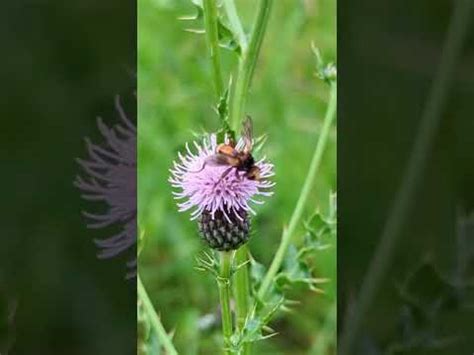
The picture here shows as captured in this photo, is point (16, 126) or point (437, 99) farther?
point (437, 99)

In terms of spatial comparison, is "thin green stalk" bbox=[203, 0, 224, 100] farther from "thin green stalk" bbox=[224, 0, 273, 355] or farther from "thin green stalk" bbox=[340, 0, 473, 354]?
"thin green stalk" bbox=[340, 0, 473, 354]

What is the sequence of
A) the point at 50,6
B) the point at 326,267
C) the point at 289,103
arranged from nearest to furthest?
1. the point at 50,6
2. the point at 326,267
3. the point at 289,103

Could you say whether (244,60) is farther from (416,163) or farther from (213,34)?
(416,163)

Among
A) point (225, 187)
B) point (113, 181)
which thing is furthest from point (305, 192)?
point (113, 181)

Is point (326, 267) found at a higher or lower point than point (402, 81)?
lower

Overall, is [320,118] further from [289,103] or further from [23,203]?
[23,203]

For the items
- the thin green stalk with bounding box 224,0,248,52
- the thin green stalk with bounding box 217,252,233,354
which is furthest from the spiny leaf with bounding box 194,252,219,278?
the thin green stalk with bounding box 224,0,248,52

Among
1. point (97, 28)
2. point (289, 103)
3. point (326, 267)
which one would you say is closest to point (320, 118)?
point (289, 103)

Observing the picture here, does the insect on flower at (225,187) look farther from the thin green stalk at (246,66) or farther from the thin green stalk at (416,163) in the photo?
the thin green stalk at (416,163)
